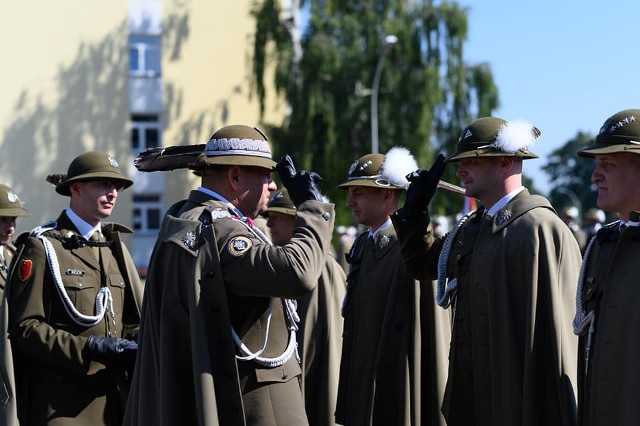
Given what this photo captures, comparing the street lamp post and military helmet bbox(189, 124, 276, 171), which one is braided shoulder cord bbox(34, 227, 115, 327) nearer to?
military helmet bbox(189, 124, 276, 171)

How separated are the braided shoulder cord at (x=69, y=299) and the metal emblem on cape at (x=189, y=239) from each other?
5.11 ft

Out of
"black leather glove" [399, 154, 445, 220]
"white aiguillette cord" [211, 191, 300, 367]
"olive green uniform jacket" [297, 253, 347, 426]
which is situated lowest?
"olive green uniform jacket" [297, 253, 347, 426]

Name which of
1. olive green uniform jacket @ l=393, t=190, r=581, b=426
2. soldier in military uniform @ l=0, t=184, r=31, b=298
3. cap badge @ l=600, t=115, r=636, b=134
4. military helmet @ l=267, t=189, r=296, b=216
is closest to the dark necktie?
soldier in military uniform @ l=0, t=184, r=31, b=298

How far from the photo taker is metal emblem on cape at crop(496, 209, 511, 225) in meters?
5.37

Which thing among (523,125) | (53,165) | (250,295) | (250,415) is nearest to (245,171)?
(250,295)

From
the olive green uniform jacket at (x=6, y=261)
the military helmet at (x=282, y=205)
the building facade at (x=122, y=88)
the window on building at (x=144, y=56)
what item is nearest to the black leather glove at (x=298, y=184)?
the olive green uniform jacket at (x=6, y=261)

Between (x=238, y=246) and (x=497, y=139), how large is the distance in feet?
5.66

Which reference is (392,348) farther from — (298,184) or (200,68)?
(200,68)

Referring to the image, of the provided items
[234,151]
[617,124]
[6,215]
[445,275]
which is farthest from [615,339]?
[6,215]

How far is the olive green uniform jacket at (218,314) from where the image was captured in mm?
4461

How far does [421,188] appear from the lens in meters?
5.58

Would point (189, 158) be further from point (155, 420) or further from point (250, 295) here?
point (155, 420)

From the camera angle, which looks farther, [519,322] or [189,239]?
[519,322]

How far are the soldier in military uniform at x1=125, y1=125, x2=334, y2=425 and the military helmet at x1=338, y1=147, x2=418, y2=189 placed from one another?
1493 millimetres
